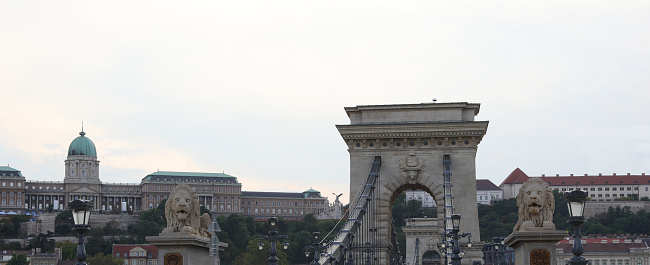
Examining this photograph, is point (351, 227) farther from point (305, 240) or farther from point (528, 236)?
point (305, 240)

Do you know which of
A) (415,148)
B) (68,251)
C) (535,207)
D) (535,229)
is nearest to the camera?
(535,229)

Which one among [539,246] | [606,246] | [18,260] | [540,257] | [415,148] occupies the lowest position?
[18,260]

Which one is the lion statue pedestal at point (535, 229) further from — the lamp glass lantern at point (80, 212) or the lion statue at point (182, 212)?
the lamp glass lantern at point (80, 212)

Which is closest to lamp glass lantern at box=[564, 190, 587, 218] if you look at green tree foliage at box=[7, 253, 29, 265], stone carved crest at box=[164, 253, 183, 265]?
stone carved crest at box=[164, 253, 183, 265]

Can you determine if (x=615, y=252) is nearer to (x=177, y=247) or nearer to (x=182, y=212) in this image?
(x=182, y=212)

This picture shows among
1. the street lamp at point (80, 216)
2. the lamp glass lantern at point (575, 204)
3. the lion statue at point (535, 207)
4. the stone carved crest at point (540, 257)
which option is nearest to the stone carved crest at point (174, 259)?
the street lamp at point (80, 216)

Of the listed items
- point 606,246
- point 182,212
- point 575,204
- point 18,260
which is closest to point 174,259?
point 182,212

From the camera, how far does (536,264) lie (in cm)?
1950

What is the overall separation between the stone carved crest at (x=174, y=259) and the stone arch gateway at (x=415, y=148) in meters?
23.1

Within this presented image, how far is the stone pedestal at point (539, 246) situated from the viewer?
19.4 metres

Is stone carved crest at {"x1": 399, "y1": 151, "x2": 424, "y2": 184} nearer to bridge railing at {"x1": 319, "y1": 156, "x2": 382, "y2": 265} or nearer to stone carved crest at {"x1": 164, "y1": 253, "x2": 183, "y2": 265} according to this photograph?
bridge railing at {"x1": 319, "y1": 156, "x2": 382, "y2": 265}

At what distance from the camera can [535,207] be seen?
20234 millimetres

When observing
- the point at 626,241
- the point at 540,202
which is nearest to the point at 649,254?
the point at 626,241

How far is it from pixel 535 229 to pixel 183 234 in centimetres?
666
